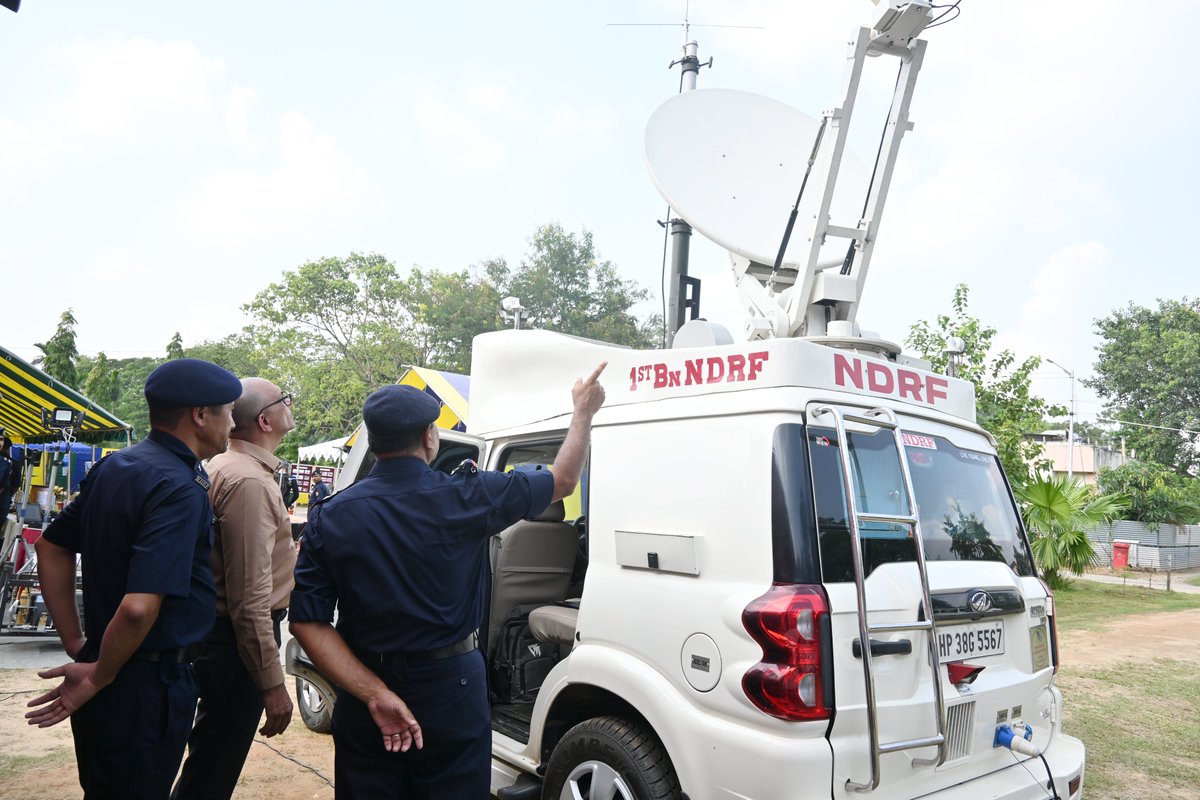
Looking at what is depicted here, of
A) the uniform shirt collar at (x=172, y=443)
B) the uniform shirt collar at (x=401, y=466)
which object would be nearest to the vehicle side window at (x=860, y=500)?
the uniform shirt collar at (x=401, y=466)

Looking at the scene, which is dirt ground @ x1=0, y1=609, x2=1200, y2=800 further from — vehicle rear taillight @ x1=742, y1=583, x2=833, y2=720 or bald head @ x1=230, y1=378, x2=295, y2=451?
vehicle rear taillight @ x1=742, y1=583, x2=833, y2=720

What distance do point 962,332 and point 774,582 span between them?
582 inches

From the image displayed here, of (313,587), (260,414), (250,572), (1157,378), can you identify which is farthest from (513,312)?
(1157,378)

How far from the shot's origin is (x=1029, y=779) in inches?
120

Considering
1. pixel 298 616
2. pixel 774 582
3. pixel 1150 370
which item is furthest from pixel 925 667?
pixel 1150 370

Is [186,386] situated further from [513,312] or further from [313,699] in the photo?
[513,312]

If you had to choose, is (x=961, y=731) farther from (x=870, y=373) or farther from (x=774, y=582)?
(x=870, y=373)

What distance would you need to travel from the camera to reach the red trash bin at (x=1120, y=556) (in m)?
25.2

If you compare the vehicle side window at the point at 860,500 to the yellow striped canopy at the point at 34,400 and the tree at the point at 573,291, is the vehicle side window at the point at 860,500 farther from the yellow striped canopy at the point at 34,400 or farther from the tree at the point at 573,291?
the tree at the point at 573,291

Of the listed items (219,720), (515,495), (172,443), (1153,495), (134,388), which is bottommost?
(219,720)

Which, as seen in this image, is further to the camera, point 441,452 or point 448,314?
point 448,314

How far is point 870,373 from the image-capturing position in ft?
10.6

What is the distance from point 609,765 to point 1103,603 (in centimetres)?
1503

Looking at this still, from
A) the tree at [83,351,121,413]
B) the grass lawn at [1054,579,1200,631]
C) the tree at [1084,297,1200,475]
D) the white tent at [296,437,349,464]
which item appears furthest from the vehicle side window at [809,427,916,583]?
the tree at [1084,297,1200,475]
